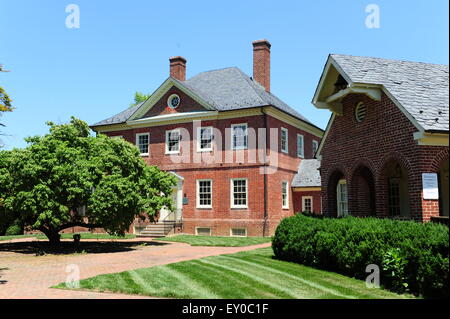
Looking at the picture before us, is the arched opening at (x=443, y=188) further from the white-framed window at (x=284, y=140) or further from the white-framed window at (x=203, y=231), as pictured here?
the white-framed window at (x=203, y=231)

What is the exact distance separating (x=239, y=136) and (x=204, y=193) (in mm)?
4405

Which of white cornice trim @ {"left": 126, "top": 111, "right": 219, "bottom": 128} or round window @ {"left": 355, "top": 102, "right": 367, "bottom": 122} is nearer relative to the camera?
round window @ {"left": 355, "top": 102, "right": 367, "bottom": 122}

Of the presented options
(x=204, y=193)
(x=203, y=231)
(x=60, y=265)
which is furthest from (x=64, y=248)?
(x=204, y=193)

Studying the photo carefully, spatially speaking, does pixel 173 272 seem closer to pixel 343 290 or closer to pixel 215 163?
pixel 343 290

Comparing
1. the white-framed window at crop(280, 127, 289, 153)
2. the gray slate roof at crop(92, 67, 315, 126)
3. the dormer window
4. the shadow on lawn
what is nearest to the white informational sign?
the dormer window

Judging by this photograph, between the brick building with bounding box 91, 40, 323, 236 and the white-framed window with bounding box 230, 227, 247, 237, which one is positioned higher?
the brick building with bounding box 91, 40, 323, 236

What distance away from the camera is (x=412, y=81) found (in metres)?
13.1

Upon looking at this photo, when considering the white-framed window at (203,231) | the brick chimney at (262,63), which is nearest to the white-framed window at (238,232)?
the white-framed window at (203,231)

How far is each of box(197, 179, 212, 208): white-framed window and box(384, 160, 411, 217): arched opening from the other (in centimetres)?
1428

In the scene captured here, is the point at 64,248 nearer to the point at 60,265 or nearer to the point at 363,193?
the point at 60,265

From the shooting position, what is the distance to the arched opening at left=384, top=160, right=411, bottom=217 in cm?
1546

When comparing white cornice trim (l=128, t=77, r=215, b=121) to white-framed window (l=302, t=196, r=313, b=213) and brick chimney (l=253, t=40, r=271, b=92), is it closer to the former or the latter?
brick chimney (l=253, t=40, r=271, b=92)

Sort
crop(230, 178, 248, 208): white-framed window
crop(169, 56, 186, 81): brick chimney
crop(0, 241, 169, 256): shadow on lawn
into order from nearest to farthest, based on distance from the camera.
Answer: crop(0, 241, 169, 256): shadow on lawn, crop(230, 178, 248, 208): white-framed window, crop(169, 56, 186, 81): brick chimney

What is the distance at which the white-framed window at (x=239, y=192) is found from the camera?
89.1 ft
